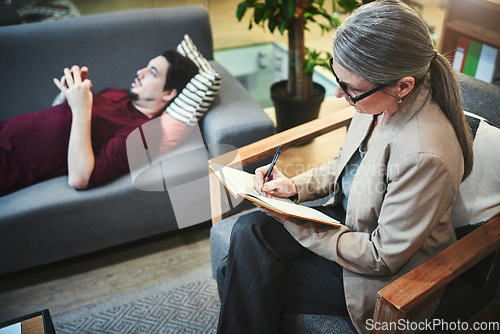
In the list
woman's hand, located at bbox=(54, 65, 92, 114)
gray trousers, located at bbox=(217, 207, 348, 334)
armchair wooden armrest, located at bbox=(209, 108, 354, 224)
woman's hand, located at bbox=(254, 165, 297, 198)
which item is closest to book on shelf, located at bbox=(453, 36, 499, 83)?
armchair wooden armrest, located at bbox=(209, 108, 354, 224)

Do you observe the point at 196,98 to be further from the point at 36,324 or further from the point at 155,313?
the point at 36,324

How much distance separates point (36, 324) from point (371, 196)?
0.94m

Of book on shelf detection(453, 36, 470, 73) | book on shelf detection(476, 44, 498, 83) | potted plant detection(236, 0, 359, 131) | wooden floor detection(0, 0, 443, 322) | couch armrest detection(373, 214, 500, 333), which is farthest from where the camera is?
potted plant detection(236, 0, 359, 131)

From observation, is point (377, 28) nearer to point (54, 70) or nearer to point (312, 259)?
point (312, 259)

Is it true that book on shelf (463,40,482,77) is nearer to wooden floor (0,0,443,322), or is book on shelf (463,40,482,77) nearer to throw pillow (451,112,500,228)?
throw pillow (451,112,500,228)

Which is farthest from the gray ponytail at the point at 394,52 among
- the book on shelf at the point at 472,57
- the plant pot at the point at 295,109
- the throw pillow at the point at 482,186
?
the plant pot at the point at 295,109

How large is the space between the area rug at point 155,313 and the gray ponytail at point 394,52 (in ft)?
3.46

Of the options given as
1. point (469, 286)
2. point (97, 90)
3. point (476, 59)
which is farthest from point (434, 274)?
point (97, 90)

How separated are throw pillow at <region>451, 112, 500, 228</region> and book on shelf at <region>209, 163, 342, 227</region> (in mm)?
366

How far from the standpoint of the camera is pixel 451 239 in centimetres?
119

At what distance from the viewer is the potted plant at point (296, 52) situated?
224 centimetres

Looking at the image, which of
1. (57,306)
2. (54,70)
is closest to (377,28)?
(57,306)

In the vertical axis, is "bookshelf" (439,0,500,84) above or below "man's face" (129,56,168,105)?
above

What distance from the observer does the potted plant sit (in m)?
2.24
